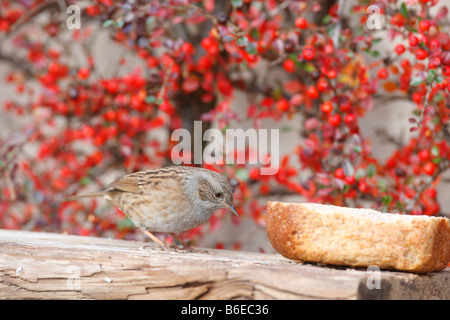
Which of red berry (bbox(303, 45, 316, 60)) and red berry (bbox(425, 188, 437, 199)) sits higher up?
red berry (bbox(303, 45, 316, 60))

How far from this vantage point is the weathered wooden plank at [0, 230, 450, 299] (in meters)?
2.02

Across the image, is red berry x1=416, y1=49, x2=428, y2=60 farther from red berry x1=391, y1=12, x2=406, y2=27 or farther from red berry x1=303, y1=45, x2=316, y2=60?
red berry x1=303, y1=45, x2=316, y2=60

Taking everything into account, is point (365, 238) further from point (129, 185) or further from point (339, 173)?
point (129, 185)

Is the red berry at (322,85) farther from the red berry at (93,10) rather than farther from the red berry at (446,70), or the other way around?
the red berry at (93,10)

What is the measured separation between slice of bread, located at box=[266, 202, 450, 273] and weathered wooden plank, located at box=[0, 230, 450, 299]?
5cm

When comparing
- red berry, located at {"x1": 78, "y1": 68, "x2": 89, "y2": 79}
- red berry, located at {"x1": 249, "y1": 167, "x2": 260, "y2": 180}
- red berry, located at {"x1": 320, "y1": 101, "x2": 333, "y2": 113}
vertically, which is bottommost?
red berry, located at {"x1": 249, "y1": 167, "x2": 260, "y2": 180}

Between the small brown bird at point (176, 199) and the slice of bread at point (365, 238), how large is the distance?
2.29 ft

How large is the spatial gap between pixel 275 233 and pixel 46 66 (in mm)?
2601

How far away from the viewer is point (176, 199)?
3.04 metres

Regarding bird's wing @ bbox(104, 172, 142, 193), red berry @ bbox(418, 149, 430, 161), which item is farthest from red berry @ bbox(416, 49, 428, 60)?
bird's wing @ bbox(104, 172, 142, 193)

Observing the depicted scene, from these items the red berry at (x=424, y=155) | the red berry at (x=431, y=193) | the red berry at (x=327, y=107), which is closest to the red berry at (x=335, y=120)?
the red berry at (x=327, y=107)

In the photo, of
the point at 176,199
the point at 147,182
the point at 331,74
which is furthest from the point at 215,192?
the point at 331,74

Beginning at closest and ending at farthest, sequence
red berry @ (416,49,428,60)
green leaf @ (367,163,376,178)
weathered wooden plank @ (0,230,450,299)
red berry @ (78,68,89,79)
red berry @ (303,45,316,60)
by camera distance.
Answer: weathered wooden plank @ (0,230,450,299) → red berry @ (416,49,428,60) → red berry @ (303,45,316,60) → green leaf @ (367,163,376,178) → red berry @ (78,68,89,79)

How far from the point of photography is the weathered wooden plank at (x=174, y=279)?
79.6 inches
